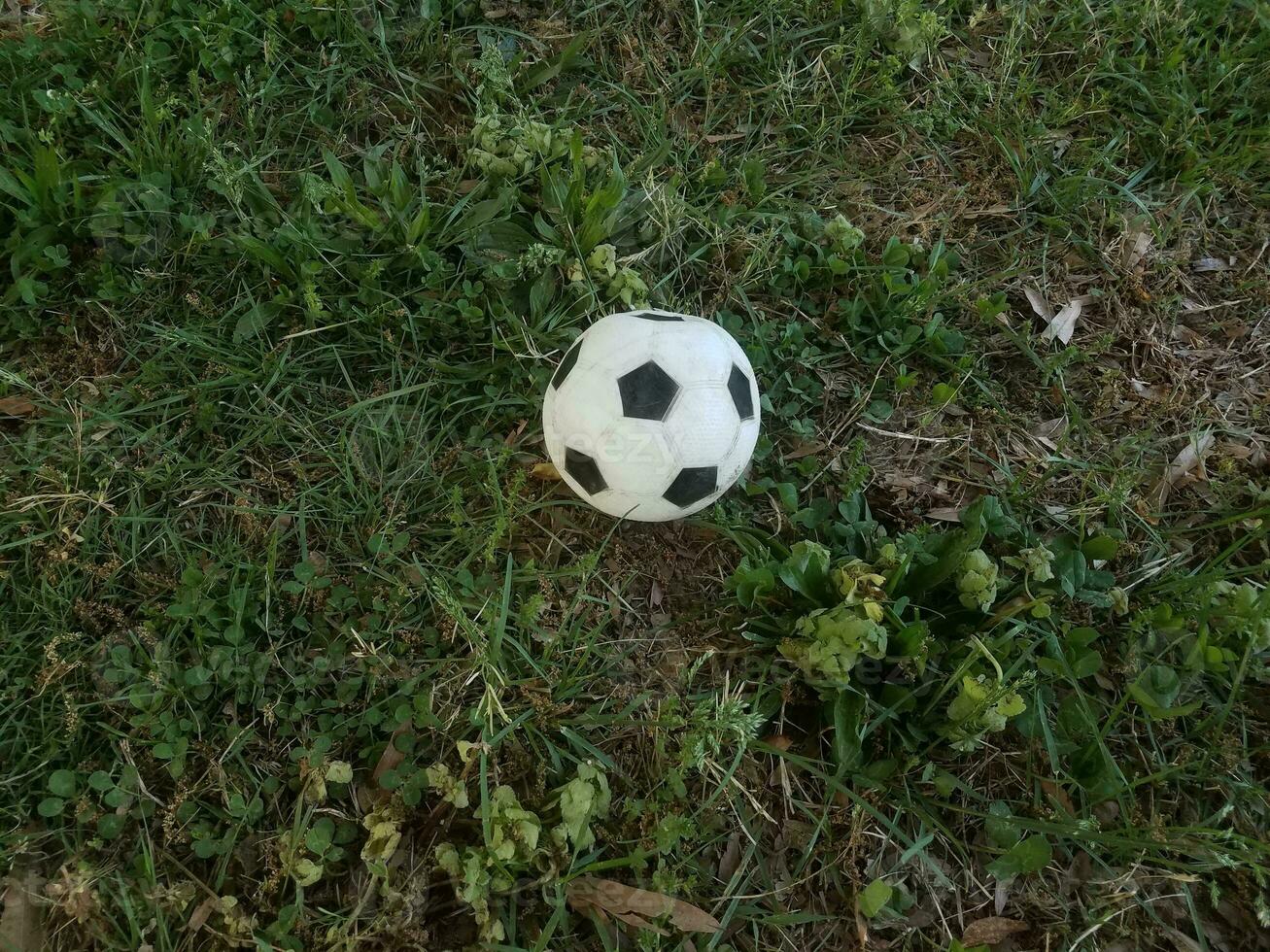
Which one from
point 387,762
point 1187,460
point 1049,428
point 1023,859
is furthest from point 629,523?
point 1187,460

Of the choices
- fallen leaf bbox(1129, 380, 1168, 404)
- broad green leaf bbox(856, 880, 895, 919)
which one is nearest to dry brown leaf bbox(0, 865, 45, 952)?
broad green leaf bbox(856, 880, 895, 919)

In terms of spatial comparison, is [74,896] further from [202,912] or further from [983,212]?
[983,212]

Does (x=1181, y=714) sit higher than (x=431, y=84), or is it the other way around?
(x=431, y=84)

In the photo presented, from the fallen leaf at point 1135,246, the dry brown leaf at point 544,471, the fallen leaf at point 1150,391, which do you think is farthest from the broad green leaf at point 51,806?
the fallen leaf at point 1135,246

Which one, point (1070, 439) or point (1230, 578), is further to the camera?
point (1070, 439)

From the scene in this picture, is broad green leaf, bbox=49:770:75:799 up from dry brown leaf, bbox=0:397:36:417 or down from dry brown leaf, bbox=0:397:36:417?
down

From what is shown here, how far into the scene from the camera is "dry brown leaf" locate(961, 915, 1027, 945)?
74.8 inches

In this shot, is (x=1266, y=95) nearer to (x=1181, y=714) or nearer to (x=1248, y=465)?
(x=1248, y=465)

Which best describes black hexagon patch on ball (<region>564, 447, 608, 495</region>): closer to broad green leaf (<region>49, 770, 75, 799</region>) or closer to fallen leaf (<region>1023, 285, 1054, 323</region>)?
broad green leaf (<region>49, 770, 75, 799</region>)


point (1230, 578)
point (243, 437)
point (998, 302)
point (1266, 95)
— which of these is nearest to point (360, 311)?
point (243, 437)

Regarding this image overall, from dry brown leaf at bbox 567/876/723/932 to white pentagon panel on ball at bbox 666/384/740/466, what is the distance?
38.9 inches

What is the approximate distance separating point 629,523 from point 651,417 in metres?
0.45

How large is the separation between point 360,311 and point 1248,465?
2.77m

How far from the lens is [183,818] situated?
5.98 feet
